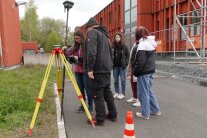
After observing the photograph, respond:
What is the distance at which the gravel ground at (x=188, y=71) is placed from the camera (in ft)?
39.6

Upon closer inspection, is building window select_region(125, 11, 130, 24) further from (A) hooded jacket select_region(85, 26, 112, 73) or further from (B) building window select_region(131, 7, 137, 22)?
(A) hooded jacket select_region(85, 26, 112, 73)

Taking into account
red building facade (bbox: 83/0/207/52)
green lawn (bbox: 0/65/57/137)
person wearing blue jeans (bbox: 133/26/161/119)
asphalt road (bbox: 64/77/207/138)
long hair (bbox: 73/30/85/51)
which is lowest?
asphalt road (bbox: 64/77/207/138)

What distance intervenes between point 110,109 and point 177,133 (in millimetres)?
1384

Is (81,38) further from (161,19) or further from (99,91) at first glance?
(161,19)

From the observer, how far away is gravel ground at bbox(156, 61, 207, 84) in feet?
39.6

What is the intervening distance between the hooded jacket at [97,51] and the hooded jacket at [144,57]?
2.13ft

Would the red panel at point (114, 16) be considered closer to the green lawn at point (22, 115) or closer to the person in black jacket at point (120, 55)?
the person in black jacket at point (120, 55)

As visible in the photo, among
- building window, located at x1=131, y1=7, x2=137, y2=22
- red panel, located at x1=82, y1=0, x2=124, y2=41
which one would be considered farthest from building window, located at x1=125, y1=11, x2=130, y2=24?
building window, located at x1=131, y1=7, x2=137, y2=22

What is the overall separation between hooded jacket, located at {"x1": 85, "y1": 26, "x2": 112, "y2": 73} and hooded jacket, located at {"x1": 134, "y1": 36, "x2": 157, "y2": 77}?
649mm

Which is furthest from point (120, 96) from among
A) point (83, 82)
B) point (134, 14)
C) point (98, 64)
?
point (134, 14)

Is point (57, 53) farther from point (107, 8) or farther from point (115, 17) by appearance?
point (107, 8)

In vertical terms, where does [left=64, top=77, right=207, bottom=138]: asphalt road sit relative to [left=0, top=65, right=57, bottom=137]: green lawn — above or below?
below

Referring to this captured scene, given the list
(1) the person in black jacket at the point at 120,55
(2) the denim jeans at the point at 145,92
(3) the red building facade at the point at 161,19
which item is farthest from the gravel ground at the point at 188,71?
(2) the denim jeans at the point at 145,92

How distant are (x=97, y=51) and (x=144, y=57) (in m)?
1.02
